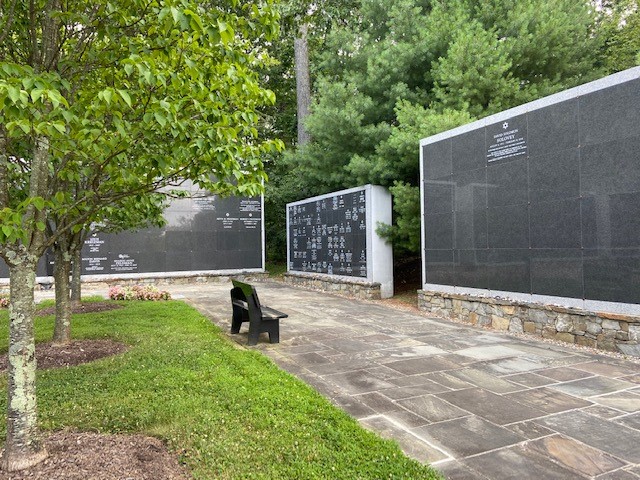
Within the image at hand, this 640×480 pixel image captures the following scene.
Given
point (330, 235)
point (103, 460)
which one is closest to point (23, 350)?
point (103, 460)

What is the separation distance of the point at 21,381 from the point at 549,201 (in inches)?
259

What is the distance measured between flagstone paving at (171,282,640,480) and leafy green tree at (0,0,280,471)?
86.9 inches

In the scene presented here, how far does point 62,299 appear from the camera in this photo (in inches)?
232

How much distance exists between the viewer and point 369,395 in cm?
411

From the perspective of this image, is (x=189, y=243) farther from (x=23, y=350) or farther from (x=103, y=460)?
(x=103, y=460)

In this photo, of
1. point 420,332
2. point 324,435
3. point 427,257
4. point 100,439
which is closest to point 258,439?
point 324,435

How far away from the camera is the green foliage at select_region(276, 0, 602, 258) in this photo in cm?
1073

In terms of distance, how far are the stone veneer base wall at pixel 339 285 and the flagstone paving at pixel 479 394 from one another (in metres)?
3.89

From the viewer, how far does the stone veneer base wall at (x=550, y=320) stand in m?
5.58

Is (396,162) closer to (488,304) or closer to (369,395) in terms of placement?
(488,304)

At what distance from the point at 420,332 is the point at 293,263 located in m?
9.80

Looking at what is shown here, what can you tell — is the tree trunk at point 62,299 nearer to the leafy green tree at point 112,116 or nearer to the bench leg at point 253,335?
the bench leg at point 253,335

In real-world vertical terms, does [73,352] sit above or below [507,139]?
below

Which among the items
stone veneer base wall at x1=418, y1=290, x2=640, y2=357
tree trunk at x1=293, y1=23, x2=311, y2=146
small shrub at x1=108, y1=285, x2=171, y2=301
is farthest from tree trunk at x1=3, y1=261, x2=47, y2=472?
tree trunk at x1=293, y1=23, x2=311, y2=146
